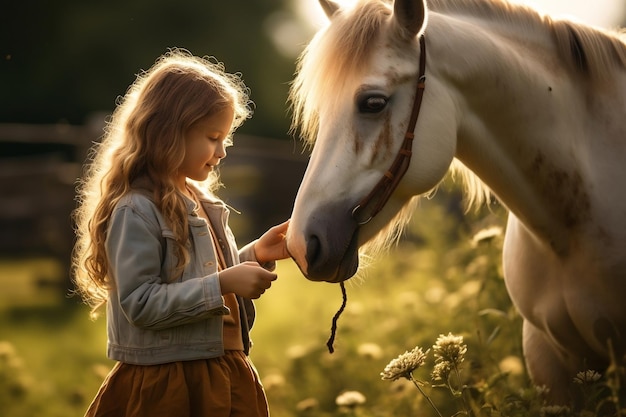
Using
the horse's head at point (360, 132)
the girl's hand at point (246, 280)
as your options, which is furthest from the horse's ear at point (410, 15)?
the girl's hand at point (246, 280)

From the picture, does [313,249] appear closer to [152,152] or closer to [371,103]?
[371,103]

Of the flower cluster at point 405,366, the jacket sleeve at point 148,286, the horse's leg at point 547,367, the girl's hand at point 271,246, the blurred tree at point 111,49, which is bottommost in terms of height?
the blurred tree at point 111,49

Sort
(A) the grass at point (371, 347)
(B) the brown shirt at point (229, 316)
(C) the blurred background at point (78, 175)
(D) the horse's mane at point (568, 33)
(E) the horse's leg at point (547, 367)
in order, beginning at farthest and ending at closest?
(C) the blurred background at point (78, 175) < (A) the grass at point (371, 347) < (E) the horse's leg at point (547, 367) < (D) the horse's mane at point (568, 33) < (B) the brown shirt at point (229, 316)

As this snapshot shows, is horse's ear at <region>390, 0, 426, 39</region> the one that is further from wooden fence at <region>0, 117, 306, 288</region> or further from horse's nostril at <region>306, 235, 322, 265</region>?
wooden fence at <region>0, 117, 306, 288</region>

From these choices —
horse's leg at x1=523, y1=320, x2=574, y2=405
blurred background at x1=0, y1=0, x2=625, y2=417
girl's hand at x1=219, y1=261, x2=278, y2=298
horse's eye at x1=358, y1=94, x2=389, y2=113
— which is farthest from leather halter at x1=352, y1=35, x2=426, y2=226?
horse's leg at x1=523, y1=320, x2=574, y2=405

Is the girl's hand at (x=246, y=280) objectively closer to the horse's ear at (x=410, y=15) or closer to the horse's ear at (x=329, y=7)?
the horse's ear at (x=410, y=15)

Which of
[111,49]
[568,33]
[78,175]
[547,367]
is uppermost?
[568,33]

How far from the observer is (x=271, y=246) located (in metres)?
2.64

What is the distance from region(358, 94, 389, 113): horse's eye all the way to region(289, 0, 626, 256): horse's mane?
46 millimetres

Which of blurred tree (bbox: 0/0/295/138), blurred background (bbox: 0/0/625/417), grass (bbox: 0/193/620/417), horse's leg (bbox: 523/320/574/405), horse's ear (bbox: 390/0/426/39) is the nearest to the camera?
horse's ear (bbox: 390/0/426/39)

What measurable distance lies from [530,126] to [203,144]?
0.98 metres

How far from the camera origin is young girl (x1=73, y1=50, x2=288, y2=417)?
2.28 m

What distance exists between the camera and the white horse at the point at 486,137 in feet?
7.76

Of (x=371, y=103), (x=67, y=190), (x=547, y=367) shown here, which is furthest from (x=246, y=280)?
(x=67, y=190)
